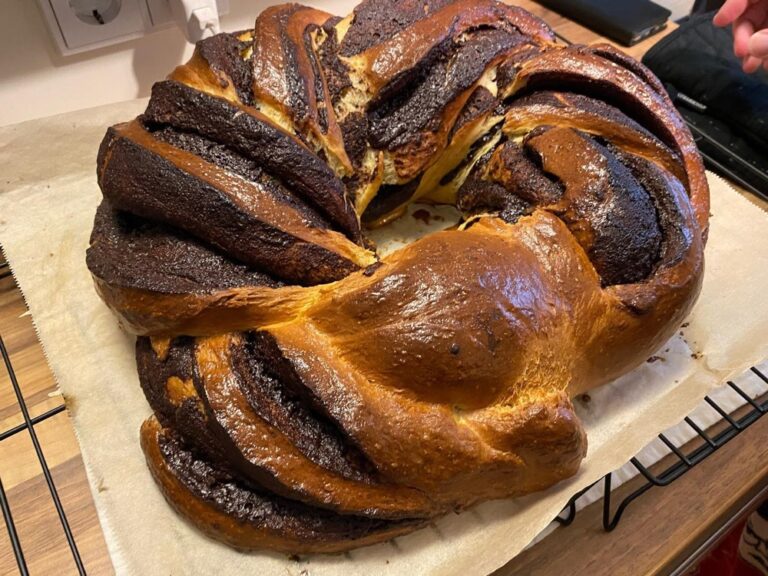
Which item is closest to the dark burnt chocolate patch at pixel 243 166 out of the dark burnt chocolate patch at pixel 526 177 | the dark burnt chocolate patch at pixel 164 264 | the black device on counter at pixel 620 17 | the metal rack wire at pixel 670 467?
the dark burnt chocolate patch at pixel 164 264

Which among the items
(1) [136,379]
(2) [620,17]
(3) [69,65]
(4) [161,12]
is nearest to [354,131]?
(1) [136,379]

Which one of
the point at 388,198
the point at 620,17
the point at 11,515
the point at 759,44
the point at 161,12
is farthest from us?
the point at 620,17

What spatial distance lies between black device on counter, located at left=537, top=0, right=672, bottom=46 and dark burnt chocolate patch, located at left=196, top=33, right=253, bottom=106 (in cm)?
122

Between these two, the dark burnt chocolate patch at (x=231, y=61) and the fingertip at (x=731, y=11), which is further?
the fingertip at (x=731, y=11)

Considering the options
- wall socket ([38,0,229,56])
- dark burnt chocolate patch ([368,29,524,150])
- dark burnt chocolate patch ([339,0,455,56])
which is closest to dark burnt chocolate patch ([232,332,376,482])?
dark burnt chocolate patch ([368,29,524,150])

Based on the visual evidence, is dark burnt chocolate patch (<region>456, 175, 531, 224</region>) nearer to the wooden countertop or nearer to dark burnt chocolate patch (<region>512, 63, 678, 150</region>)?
dark burnt chocolate patch (<region>512, 63, 678, 150</region>)

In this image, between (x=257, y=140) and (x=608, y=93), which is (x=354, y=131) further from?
(x=608, y=93)

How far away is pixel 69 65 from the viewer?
1645mm

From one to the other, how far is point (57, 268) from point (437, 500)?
90 cm

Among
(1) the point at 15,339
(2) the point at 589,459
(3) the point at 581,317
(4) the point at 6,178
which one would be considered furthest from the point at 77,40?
(2) the point at 589,459

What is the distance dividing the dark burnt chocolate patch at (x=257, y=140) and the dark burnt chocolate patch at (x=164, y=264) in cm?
15

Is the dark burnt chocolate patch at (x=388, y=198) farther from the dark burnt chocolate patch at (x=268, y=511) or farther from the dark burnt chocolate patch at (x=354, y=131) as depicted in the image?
the dark burnt chocolate patch at (x=268, y=511)

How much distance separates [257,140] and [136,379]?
50 cm

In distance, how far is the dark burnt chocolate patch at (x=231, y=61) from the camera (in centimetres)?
119
